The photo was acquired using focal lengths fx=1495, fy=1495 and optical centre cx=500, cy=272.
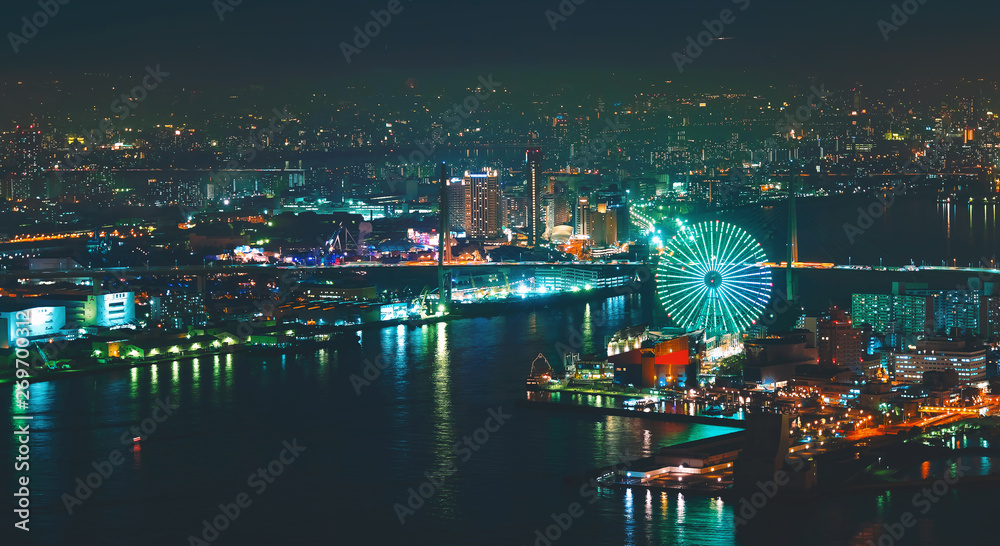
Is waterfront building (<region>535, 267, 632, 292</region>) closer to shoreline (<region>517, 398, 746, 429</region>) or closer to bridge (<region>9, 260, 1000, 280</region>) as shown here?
bridge (<region>9, 260, 1000, 280</region>)

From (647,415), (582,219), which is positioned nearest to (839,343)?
(647,415)

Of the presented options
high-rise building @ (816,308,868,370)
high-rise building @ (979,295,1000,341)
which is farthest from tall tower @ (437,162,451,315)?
high-rise building @ (979,295,1000,341)

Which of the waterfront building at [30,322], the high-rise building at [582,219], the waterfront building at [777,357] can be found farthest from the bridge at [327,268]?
the waterfront building at [777,357]

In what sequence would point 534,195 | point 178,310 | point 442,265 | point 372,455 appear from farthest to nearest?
point 534,195 → point 442,265 → point 178,310 → point 372,455

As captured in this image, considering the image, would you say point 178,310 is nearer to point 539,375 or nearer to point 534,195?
point 539,375

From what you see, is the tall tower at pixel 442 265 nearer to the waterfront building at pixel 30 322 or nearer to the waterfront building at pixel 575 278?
the waterfront building at pixel 575 278

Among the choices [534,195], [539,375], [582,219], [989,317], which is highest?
[534,195]
